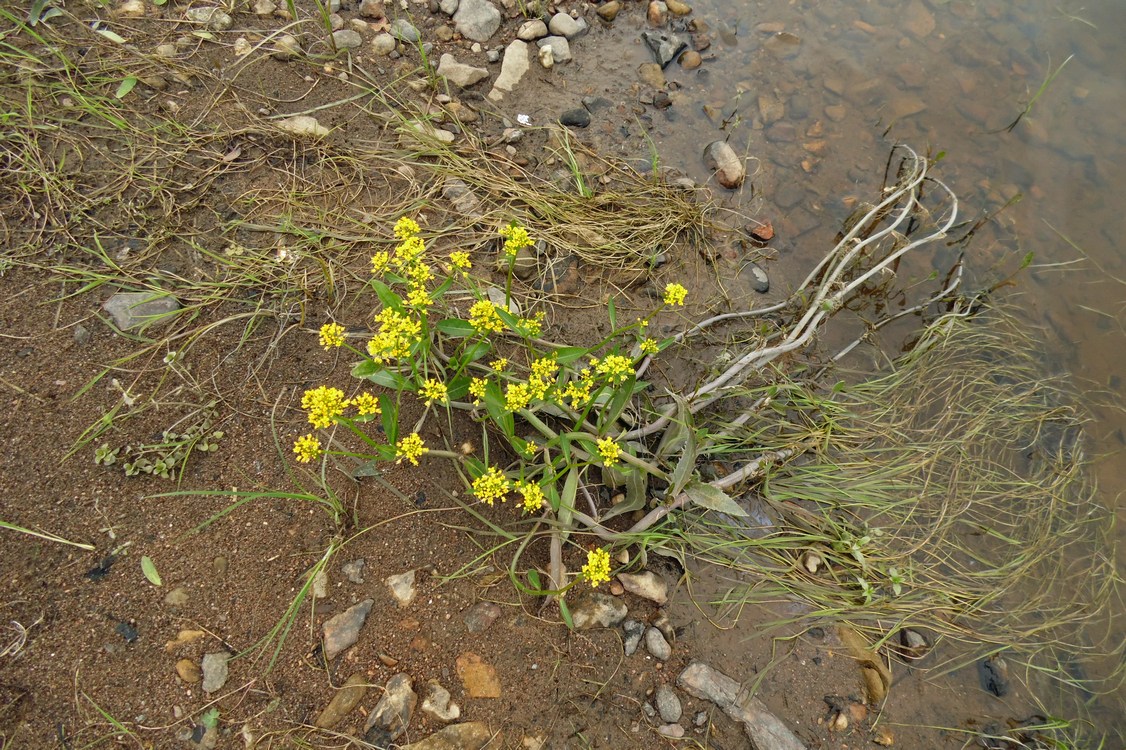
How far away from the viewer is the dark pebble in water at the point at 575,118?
4.07 m

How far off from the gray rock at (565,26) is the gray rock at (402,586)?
12.2ft

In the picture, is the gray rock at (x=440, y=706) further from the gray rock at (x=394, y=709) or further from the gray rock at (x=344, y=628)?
the gray rock at (x=344, y=628)

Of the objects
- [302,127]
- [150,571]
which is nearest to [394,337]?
[150,571]

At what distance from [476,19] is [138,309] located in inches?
111

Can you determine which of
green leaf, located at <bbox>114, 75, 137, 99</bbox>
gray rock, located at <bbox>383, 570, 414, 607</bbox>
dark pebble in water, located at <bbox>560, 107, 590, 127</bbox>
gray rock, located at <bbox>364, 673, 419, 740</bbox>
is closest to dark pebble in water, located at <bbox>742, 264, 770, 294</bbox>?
dark pebble in water, located at <bbox>560, 107, 590, 127</bbox>

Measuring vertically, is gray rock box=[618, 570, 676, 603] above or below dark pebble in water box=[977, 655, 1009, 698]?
above

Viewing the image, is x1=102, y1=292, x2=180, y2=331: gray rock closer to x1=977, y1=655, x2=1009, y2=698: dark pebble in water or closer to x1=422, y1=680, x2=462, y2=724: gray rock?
x1=422, y1=680, x2=462, y2=724: gray rock

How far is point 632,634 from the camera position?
2666 millimetres

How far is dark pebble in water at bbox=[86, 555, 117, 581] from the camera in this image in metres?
2.43

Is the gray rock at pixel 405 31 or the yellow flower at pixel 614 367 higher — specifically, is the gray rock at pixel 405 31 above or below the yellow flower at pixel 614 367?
above

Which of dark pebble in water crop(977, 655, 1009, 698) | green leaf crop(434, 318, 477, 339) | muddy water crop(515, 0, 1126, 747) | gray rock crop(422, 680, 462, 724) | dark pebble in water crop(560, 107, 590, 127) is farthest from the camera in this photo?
dark pebble in water crop(560, 107, 590, 127)

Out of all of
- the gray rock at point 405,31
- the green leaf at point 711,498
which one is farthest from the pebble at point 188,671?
the gray rock at point 405,31

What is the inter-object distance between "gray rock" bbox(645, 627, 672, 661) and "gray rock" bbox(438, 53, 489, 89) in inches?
135

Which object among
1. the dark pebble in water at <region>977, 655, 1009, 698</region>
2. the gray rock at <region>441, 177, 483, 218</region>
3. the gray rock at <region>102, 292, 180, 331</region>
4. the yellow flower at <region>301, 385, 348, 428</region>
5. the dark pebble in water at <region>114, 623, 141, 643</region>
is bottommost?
the dark pebble in water at <region>977, 655, 1009, 698</region>
